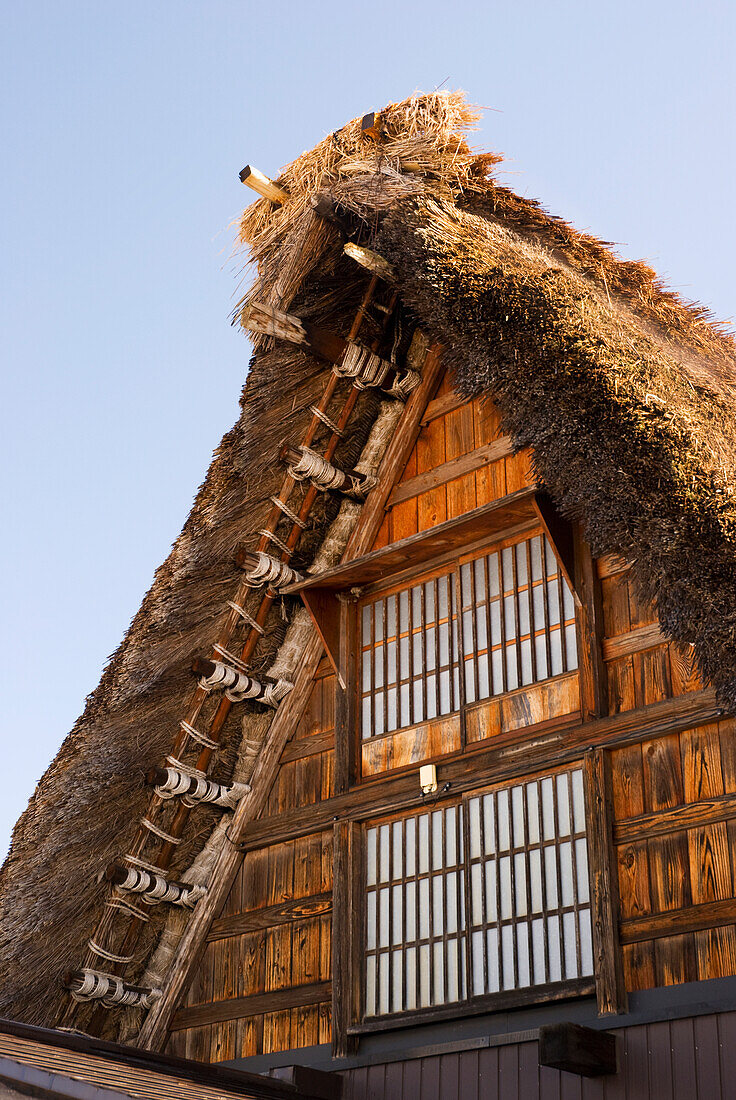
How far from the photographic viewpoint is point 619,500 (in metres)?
4.88

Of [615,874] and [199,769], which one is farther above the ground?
[199,769]

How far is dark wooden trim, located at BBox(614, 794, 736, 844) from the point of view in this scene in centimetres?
497

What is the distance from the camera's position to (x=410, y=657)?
21.2 ft

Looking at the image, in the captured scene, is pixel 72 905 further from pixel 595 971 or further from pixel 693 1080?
pixel 693 1080

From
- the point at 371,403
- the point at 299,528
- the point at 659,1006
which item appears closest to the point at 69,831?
the point at 299,528

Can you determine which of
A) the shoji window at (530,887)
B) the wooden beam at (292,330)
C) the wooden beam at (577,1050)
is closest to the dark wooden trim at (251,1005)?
the shoji window at (530,887)

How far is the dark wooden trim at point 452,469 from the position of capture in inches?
253

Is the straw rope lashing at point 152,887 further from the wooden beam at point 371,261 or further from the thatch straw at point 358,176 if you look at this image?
the wooden beam at point 371,261

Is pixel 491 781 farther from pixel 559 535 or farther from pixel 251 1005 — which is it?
pixel 251 1005

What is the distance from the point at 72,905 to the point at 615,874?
9.48 ft

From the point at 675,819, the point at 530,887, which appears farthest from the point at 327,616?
the point at 675,819

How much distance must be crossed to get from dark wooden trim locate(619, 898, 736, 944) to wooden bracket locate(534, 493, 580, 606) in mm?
1422

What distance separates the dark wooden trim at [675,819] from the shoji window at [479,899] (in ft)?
0.72

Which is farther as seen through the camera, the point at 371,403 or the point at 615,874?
the point at 371,403
